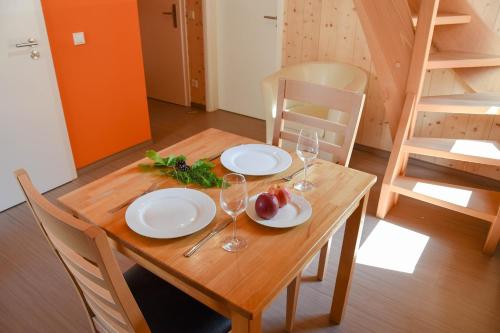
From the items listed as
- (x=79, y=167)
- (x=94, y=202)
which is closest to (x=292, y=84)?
(x=94, y=202)

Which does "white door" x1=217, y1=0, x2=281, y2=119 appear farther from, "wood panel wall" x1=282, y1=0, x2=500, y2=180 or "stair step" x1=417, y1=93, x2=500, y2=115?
"stair step" x1=417, y1=93, x2=500, y2=115

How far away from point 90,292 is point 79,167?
2195mm

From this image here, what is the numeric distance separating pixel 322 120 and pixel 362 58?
1.75 meters

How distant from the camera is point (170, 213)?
124cm

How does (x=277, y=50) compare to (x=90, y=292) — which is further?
(x=277, y=50)

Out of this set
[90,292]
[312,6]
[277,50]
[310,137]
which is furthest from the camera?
[277,50]

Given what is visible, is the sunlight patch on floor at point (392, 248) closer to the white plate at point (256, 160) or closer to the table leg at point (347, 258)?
the table leg at point (347, 258)

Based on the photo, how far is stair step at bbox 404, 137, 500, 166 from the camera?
2.24 meters

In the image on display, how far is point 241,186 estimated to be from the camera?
111cm

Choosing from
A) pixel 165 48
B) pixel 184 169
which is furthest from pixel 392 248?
pixel 165 48

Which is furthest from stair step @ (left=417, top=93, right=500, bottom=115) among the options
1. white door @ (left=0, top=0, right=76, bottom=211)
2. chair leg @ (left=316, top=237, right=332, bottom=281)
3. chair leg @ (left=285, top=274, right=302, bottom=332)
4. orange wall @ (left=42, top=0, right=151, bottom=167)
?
white door @ (left=0, top=0, right=76, bottom=211)

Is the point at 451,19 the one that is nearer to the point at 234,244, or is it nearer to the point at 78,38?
the point at 234,244

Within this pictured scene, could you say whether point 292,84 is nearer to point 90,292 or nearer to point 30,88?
point 90,292

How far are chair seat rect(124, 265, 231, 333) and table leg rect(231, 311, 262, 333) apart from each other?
0.28 metres
